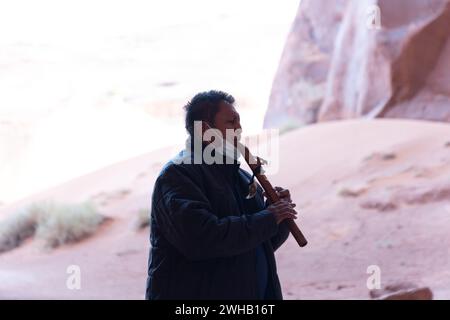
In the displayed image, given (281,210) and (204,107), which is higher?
(204,107)

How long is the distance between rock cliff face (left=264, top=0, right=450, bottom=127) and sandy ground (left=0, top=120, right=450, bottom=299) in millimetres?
1160

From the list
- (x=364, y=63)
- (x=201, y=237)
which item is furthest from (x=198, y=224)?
(x=364, y=63)

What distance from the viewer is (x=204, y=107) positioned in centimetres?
251

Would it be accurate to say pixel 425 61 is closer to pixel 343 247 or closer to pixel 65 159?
pixel 343 247

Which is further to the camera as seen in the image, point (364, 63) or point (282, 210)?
point (364, 63)

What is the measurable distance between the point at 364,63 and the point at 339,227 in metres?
7.09

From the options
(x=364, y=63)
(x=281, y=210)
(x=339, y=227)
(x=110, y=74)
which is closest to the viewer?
(x=281, y=210)

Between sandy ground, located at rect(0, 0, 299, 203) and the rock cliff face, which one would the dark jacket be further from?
sandy ground, located at rect(0, 0, 299, 203)

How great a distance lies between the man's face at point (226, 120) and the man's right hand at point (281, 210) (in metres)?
0.24

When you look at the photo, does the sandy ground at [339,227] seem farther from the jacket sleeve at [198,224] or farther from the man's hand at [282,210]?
the jacket sleeve at [198,224]

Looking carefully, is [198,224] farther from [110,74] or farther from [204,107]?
[110,74]

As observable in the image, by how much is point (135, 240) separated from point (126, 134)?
12.4m

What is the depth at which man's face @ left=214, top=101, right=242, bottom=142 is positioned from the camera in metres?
2.47
